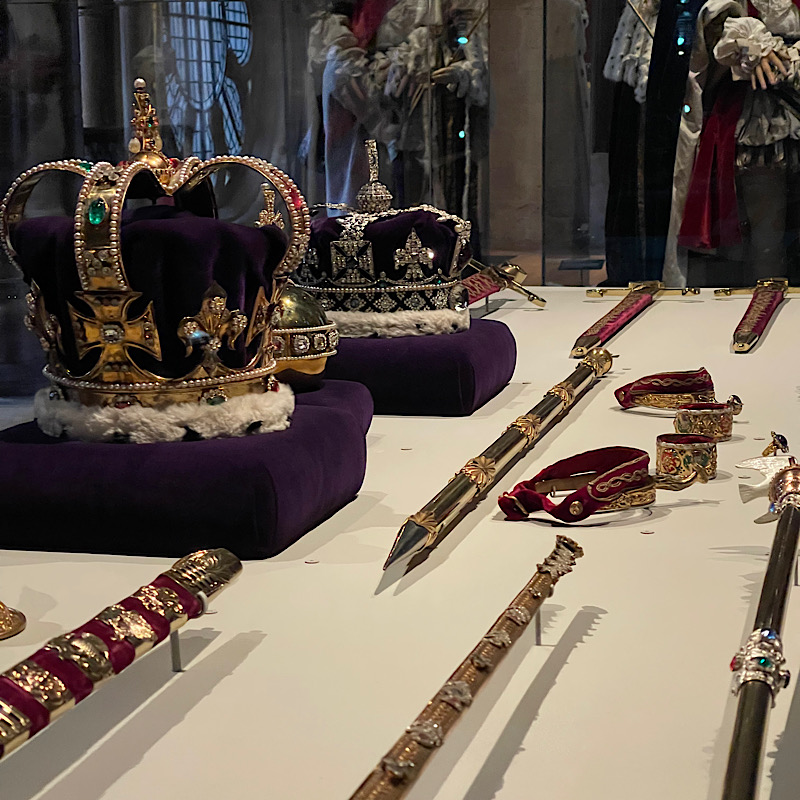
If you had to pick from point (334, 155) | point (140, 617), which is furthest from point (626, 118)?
point (140, 617)

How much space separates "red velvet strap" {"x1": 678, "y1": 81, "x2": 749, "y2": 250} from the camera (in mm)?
6918

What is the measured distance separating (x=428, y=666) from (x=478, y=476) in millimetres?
860

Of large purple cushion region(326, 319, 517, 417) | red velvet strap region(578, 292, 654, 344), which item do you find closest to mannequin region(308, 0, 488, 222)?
red velvet strap region(578, 292, 654, 344)

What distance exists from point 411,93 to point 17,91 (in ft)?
11.4

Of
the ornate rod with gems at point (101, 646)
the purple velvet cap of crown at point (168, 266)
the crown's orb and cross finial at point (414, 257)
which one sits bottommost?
the ornate rod with gems at point (101, 646)

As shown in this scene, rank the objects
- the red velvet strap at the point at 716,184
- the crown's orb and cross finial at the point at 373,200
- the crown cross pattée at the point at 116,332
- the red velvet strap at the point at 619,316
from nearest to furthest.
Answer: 1. the crown cross pattée at the point at 116,332
2. the crown's orb and cross finial at the point at 373,200
3. the red velvet strap at the point at 619,316
4. the red velvet strap at the point at 716,184

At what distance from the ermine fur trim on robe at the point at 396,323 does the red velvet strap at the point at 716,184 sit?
12.2ft

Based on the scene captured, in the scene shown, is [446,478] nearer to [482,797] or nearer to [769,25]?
[482,797]

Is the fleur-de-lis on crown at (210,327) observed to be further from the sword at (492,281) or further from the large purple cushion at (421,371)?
the sword at (492,281)

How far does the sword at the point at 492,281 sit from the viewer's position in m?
5.73

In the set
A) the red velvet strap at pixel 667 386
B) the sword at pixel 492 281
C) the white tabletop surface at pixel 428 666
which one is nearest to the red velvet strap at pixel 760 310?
the sword at pixel 492 281

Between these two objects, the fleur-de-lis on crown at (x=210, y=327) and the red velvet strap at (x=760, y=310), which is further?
the red velvet strap at (x=760, y=310)

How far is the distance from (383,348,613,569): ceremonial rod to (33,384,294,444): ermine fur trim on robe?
14.2 inches

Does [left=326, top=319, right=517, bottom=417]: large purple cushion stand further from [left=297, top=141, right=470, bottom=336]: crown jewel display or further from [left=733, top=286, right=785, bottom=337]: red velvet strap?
[left=733, top=286, right=785, bottom=337]: red velvet strap
